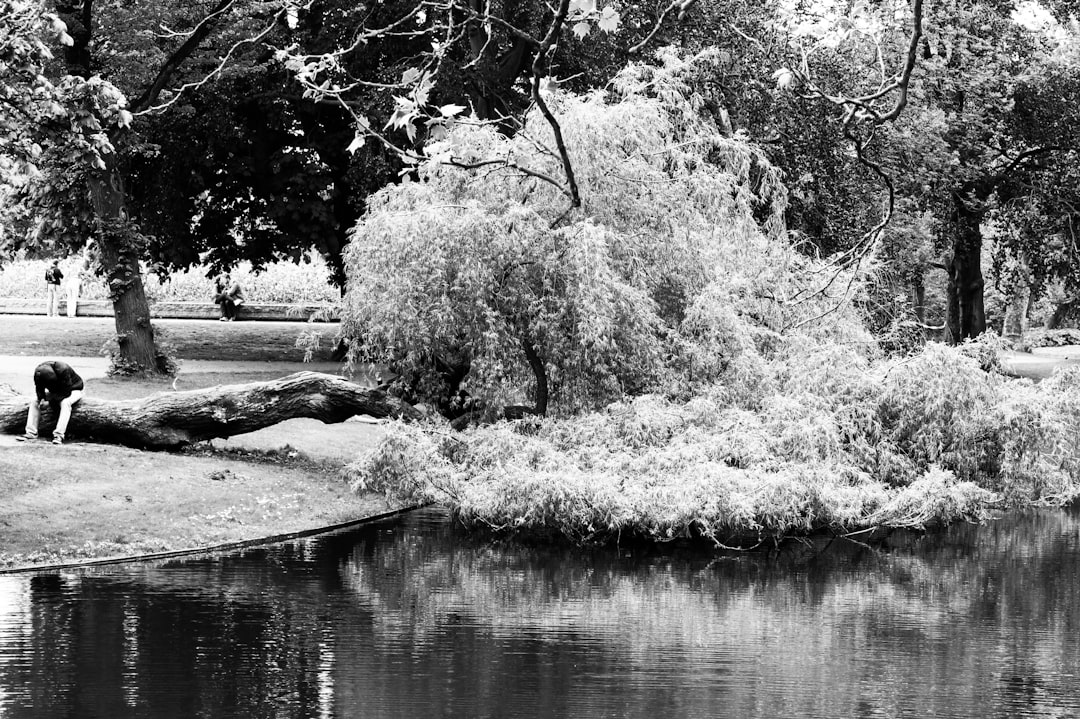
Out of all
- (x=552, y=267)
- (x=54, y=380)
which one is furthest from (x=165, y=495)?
(x=552, y=267)

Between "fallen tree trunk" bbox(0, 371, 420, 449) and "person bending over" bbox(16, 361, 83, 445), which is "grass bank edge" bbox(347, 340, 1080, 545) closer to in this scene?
"fallen tree trunk" bbox(0, 371, 420, 449)

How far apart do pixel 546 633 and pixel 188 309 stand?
116 ft

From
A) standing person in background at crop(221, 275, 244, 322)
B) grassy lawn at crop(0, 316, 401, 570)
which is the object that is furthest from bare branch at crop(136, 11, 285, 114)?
standing person in background at crop(221, 275, 244, 322)

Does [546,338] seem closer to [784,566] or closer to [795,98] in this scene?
[784,566]

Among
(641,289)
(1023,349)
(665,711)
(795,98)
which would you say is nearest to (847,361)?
(641,289)

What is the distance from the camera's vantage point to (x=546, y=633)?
8797 millimetres

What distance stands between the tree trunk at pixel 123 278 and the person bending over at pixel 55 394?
9.04 metres

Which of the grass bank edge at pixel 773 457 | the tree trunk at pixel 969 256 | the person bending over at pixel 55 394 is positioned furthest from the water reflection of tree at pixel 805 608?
the tree trunk at pixel 969 256

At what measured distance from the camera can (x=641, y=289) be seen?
15.2 m

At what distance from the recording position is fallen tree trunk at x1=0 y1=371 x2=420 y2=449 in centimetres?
1503

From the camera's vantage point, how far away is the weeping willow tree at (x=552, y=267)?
48.2 ft

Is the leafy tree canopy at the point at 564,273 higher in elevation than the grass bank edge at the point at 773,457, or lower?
higher

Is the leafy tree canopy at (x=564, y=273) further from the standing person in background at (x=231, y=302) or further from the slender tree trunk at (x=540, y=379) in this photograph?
the standing person in background at (x=231, y=302)

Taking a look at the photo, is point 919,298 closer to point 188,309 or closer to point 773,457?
point 188,309
